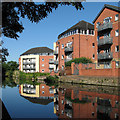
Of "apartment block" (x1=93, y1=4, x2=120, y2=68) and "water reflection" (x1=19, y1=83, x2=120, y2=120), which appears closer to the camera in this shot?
"water reflection" (x1=19, y1=83, x2=120, y2=120)

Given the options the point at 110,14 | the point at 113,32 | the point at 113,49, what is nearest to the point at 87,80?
the point at 113,49

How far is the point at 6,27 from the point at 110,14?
102ft

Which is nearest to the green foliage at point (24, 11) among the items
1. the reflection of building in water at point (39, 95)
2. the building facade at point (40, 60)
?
the reflection of building in water at point (39, 95)

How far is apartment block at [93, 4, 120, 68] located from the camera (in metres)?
30.8

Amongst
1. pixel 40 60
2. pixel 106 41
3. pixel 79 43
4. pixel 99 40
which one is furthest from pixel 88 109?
pixel 40 60

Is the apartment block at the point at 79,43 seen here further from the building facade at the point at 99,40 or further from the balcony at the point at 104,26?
the balcony at the point at 104,26

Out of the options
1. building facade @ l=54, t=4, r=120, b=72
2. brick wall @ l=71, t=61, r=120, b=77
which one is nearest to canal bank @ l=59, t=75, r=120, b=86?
brick wall @ l=71, t=61, r=120, b=77

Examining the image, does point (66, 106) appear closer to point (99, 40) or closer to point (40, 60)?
point (99, 40)

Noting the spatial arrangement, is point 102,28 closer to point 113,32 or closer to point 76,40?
point 113,32

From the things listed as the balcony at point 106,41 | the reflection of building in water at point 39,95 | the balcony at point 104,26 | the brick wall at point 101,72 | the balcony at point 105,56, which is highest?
the balcony at point 104,26

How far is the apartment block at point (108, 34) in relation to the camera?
30781 mm

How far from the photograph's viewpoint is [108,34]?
108 feet

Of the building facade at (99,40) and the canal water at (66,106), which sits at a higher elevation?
the building facade at (99,40)

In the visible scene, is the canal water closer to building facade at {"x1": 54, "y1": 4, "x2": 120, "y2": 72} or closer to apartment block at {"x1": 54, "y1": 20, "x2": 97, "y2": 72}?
building facade at {"x1": 54, "y1": 4, "x2": 120, "y2": 72}
